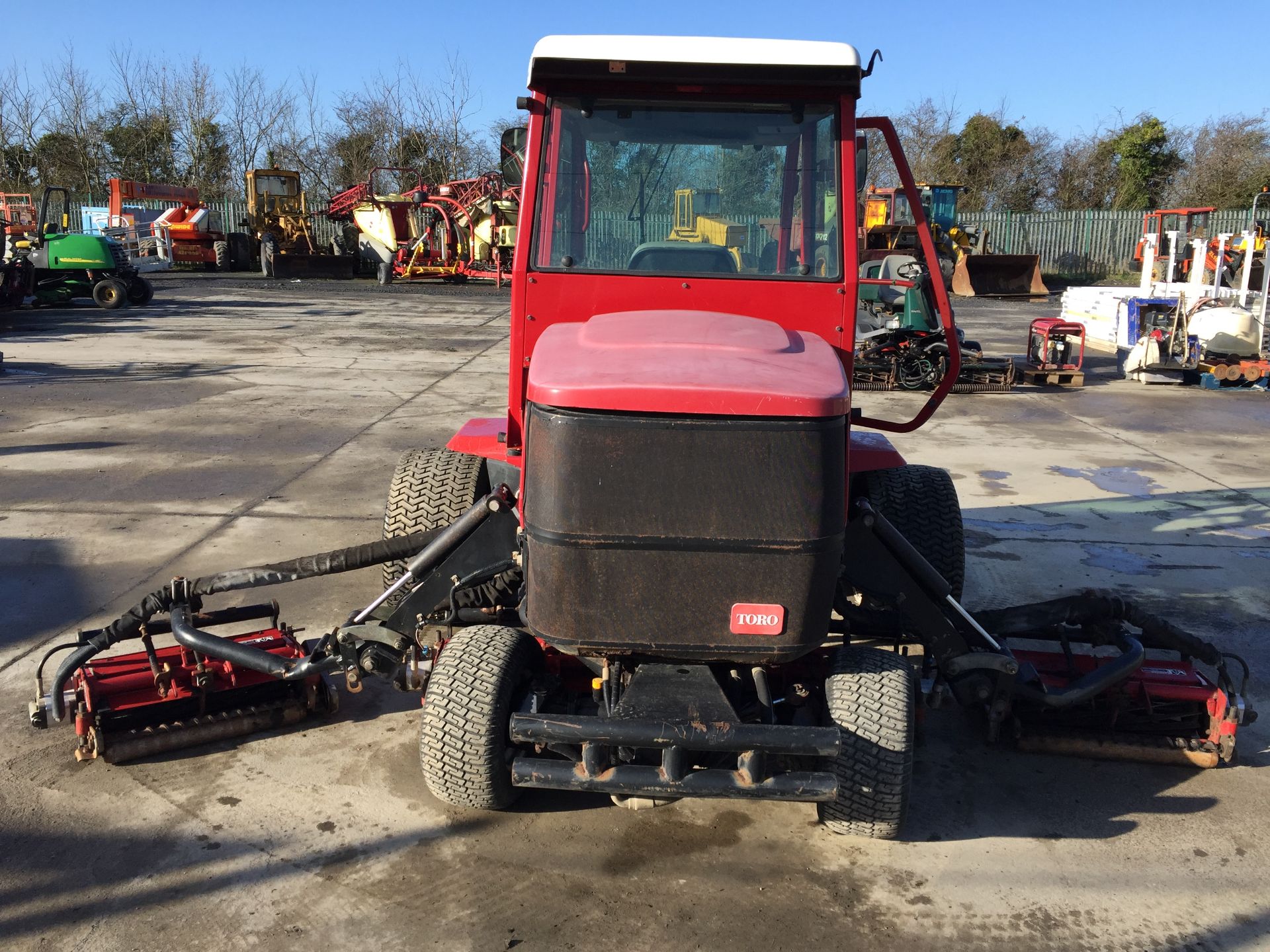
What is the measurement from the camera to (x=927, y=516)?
4898 millimetres

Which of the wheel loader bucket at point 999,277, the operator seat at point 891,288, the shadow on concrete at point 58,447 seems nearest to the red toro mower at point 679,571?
the shadow on concrete at point 58,447

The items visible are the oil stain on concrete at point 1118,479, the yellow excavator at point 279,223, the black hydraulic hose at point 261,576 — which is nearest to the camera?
the black hydraulic hose at point 261,576

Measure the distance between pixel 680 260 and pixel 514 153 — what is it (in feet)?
2.35

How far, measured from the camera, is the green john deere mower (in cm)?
1914

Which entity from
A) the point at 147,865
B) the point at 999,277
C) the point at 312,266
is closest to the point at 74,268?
the point at 312,266

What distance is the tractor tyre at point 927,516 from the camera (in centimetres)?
487

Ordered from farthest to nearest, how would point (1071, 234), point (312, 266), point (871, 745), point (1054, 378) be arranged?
point (1071, 234) < point (312, 266) < point (1054, 378) < point (871, 745)

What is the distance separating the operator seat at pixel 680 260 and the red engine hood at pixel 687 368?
237 mm

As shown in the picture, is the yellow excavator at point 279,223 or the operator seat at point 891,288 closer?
the operator seat at point 891,288

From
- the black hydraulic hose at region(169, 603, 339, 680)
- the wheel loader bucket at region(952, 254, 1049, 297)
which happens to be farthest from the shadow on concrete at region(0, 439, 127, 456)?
the wheel loader bucket at region(952, 254, 1049, 297)

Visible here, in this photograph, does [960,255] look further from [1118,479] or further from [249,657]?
[249,657]

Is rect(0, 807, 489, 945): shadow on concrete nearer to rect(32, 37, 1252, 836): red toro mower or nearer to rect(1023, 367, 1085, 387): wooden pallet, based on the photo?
rect(32, 37, 1252, 836): red toro mower

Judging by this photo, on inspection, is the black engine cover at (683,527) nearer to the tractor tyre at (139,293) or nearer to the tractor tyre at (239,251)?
the tractor tyre at (139,293)

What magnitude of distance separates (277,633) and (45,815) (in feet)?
3.43
